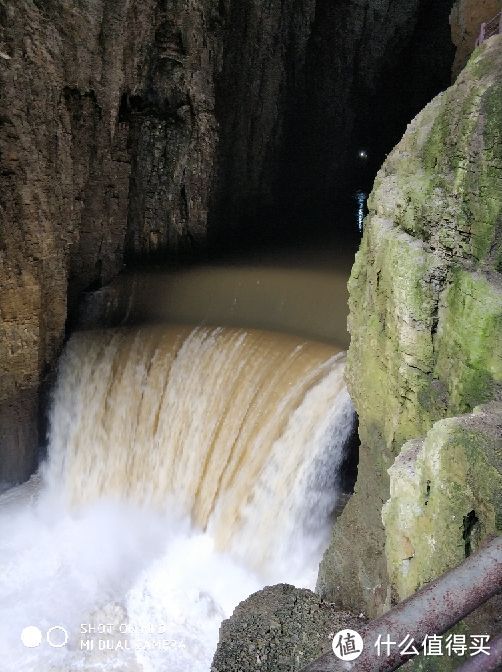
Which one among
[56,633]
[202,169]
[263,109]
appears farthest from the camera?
[263,109]

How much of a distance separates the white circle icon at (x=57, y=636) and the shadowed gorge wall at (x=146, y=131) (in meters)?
2.60

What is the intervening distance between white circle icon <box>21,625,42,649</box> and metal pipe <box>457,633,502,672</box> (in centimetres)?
517

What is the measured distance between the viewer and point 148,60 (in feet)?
27.2

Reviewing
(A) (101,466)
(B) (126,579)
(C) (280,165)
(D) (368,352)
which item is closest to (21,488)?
(A) (101,466)

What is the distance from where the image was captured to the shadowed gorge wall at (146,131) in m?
6.45

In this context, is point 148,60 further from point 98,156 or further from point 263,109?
point 263,109

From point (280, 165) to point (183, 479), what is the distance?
30.0 feet

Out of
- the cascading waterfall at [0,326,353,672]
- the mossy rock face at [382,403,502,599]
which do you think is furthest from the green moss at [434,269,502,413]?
the cascading waterfall at [0,326,353,672]

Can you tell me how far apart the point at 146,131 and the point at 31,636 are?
22.6ft

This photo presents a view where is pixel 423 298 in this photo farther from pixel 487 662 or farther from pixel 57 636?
pixel 57 636

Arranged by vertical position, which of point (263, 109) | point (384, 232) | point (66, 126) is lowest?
point (384, 232)

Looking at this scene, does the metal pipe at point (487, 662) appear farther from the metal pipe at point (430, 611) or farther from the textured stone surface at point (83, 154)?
the textured stone surface at point (83, 154)

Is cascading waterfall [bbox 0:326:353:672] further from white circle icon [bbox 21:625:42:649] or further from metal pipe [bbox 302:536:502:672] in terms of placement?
metal pipe [bbox 302:536:502:672]

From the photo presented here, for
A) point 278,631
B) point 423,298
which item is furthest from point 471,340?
point 278,631
